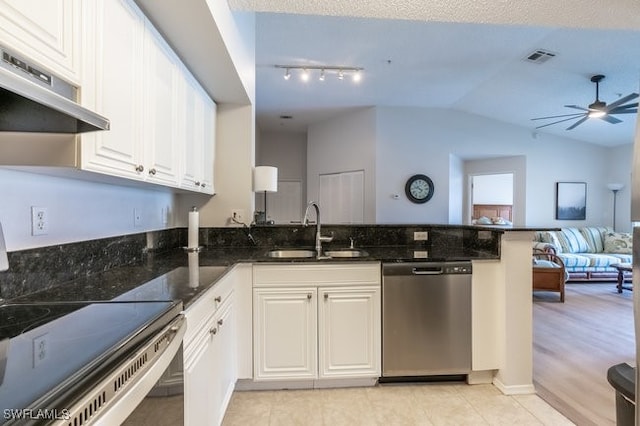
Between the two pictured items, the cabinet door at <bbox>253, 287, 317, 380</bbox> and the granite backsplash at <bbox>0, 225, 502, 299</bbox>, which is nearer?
the granite backsplash at <bbox>0, 225, 502, 299</bbox>

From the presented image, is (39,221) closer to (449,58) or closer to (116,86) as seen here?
(116,86)

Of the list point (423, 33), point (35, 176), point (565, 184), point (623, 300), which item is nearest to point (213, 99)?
point (35, 176)

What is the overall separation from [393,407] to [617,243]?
6.39 metres

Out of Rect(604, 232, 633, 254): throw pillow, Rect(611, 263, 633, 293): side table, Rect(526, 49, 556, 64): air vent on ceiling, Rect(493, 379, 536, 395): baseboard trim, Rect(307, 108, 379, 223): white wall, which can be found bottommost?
Rect(493, 379, 536, 395): baseboard trim

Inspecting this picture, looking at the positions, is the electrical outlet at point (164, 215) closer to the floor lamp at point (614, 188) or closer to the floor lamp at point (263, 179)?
the floor lamp at point (263, 179)

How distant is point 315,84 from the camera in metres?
4.94

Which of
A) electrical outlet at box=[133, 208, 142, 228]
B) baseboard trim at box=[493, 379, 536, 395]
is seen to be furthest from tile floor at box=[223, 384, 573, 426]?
electrical outlet at box=[133, 208, 142, 228]

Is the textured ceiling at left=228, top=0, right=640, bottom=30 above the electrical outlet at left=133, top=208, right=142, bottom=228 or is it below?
above

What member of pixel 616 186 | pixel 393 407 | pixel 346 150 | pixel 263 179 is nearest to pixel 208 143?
pixel 263 179

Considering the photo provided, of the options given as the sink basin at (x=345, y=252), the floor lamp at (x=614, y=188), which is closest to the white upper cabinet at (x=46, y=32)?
the sink basin at (x=345, y=252)

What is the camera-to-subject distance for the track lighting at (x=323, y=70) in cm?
435

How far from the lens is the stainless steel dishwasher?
221 cm

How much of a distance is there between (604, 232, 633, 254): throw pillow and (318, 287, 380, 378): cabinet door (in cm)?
623

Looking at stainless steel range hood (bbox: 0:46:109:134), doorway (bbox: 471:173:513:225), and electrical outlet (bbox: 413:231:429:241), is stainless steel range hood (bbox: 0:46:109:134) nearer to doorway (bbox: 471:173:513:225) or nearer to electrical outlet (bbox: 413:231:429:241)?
electrical outlet (bbox: 413:231:429:241)
